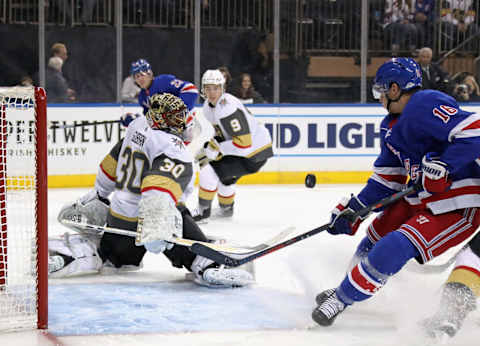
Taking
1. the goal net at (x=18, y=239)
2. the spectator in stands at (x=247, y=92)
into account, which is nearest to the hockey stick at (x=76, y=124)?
the spectator in stands at (x=247, y=92)

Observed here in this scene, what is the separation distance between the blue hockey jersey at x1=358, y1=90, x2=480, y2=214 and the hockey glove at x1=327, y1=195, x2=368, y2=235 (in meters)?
0.25

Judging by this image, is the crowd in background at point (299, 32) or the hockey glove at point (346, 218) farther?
the crowd in background at point (299, 32)

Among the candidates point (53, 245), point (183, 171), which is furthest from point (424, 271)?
point (53, 245)

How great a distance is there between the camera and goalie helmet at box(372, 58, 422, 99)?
303 centimetres

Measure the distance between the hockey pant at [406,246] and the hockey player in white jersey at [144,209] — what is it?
791 mm

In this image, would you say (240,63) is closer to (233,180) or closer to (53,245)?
(233,180)

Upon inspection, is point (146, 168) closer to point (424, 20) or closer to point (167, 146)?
point (167, 146)

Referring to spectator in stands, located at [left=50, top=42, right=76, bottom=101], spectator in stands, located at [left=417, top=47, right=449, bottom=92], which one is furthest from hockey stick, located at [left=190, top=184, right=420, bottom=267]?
spectator in stands, located at [left=417, top=47, right=449, bottom=92]

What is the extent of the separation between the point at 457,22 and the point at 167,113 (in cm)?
523

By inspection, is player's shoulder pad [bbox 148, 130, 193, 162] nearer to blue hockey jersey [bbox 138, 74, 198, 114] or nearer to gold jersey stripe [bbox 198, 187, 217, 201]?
blue hockey jersey [bbox 138, 74, 198, 114]

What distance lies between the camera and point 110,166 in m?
3.91

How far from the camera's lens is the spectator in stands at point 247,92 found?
7.75 metres

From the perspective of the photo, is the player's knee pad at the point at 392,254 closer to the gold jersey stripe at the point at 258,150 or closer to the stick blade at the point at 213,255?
the stick blade at the point at 213,255

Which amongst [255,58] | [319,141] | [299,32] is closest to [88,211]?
[319,141]
